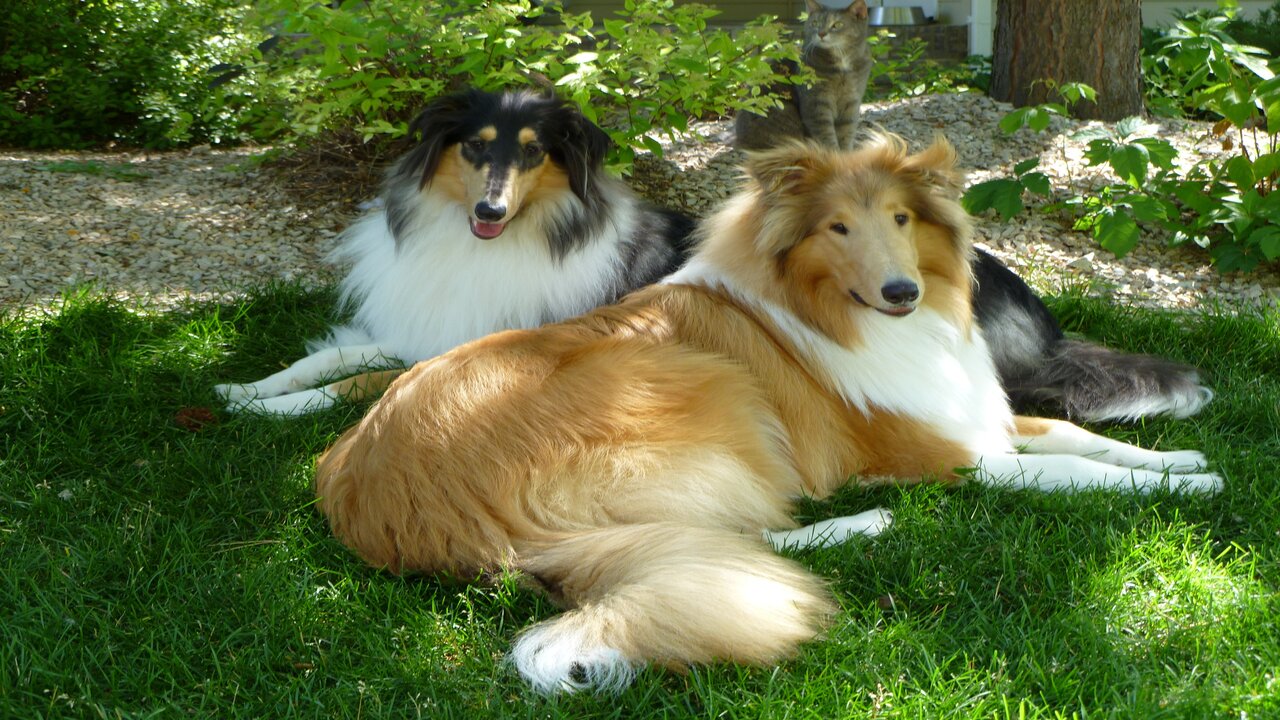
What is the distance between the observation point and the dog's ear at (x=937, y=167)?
11.0 ft

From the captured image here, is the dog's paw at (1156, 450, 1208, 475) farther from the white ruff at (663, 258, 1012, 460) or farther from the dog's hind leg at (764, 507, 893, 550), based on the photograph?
the dog's hind leg at (764, 507, 893, 550)

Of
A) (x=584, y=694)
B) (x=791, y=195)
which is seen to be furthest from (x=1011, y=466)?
(x=584, y=694)

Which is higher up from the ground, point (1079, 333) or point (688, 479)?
point (688, 479)

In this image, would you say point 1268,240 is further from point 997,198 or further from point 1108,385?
point 1108,385

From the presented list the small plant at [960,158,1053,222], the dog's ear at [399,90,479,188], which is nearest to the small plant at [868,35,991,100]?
the small plant at [960,158,1053,222]

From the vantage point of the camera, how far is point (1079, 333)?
479 cm

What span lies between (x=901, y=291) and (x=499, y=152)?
173 cm

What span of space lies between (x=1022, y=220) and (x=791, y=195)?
3297 millimetres

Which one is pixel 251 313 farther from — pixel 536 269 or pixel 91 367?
pixel 536 269

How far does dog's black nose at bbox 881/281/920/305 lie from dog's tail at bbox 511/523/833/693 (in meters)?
0.99

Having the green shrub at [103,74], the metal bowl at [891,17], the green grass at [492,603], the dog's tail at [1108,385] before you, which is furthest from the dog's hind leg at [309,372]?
the metal bowl at [891,17]

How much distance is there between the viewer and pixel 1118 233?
203 inches

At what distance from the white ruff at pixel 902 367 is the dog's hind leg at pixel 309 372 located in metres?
1.63

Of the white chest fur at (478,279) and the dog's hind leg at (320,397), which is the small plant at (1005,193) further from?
the dog's hind leg at (320,397)
